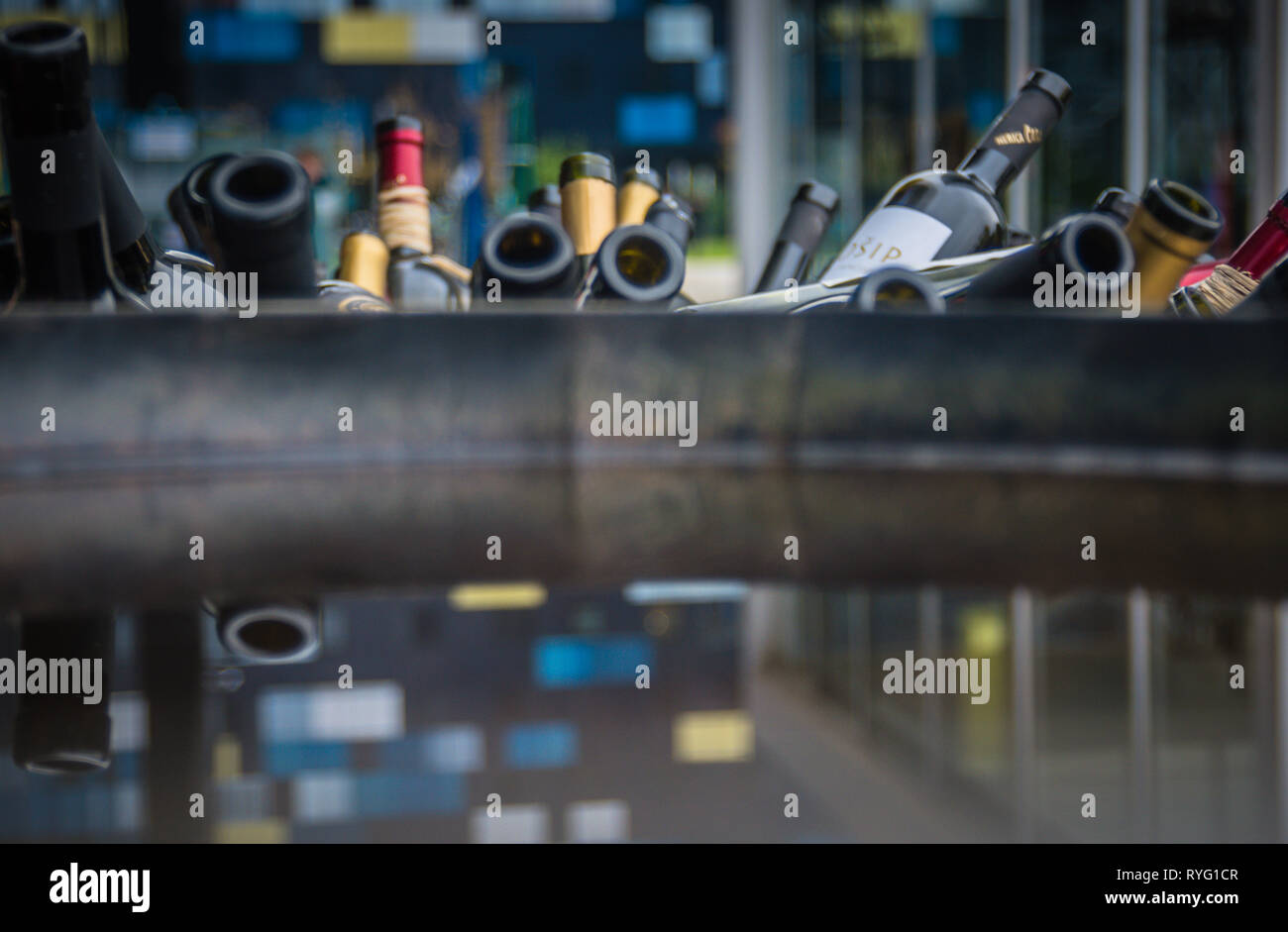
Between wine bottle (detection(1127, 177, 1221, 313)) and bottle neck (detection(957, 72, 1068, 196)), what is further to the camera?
bottle neck (detection(957, 72, 1068, 196))

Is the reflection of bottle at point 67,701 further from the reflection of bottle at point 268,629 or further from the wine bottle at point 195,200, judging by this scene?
the wine bottle at point 195,200

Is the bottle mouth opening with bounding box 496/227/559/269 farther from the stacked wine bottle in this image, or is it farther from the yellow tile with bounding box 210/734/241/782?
the yellow tile with bounding box 210/734/241/782

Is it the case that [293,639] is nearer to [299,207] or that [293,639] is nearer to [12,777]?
[12,777]

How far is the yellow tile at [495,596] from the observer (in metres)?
0.24

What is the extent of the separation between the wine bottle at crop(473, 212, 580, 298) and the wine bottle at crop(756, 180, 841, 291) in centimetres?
20

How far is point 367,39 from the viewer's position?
4.89 m

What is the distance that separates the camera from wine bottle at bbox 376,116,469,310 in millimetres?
739

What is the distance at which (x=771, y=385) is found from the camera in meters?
0.38

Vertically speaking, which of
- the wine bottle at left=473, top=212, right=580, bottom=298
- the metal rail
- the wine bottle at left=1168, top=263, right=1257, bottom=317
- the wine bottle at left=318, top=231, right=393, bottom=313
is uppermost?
the wine bottle at left=318, top=231, right=393, bottom=313

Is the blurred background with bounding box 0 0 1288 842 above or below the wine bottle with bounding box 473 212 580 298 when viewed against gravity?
below

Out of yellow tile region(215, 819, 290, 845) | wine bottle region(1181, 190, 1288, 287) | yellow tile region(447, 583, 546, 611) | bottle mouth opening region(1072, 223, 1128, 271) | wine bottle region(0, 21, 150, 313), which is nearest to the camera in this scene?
yellow tile region(215, 819, 290, 845)

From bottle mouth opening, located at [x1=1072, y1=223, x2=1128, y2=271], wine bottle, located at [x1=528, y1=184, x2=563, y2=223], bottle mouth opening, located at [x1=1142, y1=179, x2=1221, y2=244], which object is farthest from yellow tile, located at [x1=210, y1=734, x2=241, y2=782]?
wine bottle, located at [x1=528, y1=184, x2=563, y2=223]

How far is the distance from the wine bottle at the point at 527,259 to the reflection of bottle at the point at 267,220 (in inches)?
3.6
